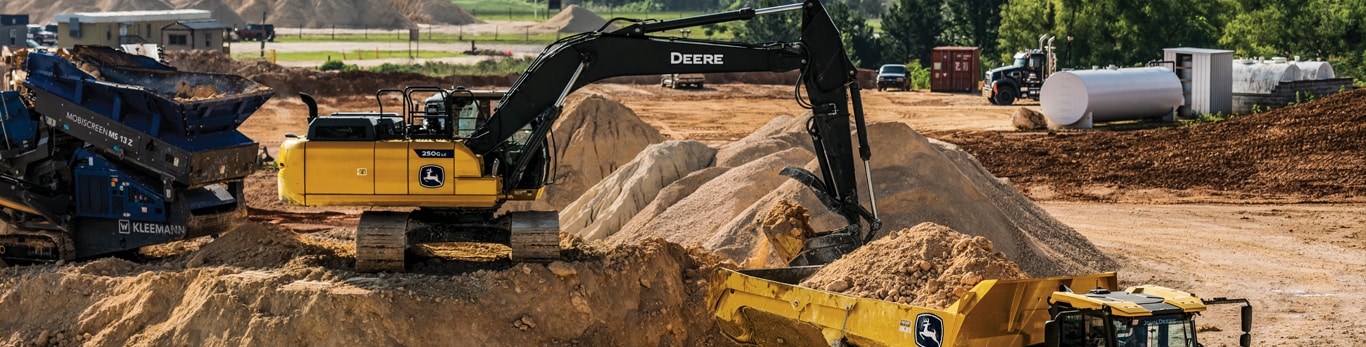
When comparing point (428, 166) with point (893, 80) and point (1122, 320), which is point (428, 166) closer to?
point (1122, 320)

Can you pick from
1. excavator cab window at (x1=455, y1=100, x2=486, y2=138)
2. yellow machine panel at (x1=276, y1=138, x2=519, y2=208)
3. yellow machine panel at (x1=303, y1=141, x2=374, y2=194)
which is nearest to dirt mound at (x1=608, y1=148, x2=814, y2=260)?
excavator cab window at (x1=455, y1=100, x2=486, y2=138)

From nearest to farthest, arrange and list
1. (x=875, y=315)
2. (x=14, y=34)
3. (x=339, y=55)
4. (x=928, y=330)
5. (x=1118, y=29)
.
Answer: (x=928, y=330) → (x=875, y=315) → (x=1118, y=29) → (x=14, y=34) → (x=339, y=55)

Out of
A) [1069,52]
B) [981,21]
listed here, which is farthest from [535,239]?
[981,21]

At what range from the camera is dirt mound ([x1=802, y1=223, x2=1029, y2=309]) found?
13164 mm

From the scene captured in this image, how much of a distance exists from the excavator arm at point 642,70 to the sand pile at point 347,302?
1.23 m

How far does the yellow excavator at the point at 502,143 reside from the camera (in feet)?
50.7

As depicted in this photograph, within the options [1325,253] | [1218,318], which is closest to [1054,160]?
[1325,253]

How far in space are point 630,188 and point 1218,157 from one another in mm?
15803

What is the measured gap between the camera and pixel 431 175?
15.5 m

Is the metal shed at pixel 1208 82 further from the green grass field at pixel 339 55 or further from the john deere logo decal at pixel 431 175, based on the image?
the green grass field at pixel 339 55

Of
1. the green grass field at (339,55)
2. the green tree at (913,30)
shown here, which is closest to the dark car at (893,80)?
the green tree at (913,30)

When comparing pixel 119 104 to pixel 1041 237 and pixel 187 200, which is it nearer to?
pixel 187 200

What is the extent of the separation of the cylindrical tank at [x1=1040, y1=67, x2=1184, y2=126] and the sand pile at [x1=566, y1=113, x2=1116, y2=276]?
1728 cm

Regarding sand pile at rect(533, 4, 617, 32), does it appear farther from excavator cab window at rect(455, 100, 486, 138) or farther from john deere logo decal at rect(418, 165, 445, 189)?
john deere logo decal at rect(418, 165, 445, 189)
